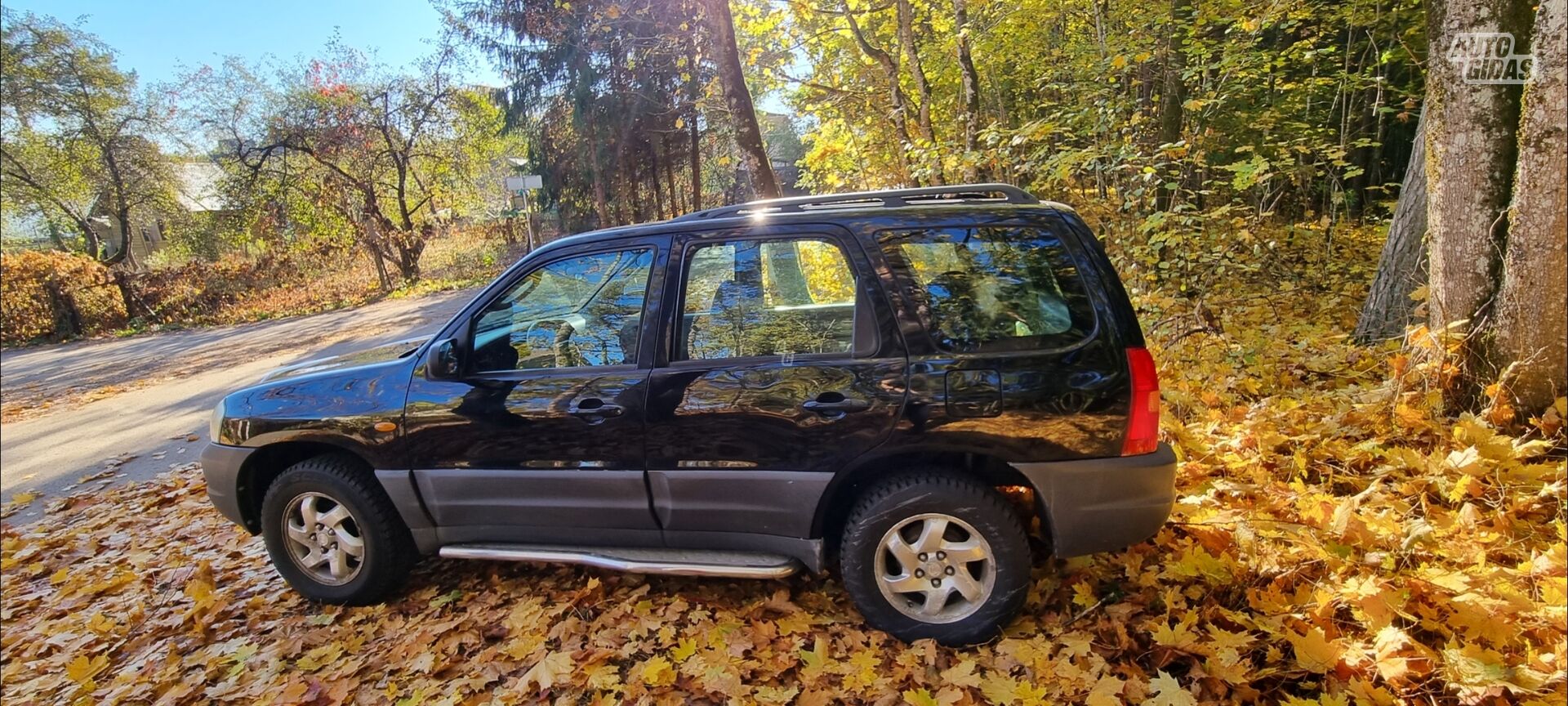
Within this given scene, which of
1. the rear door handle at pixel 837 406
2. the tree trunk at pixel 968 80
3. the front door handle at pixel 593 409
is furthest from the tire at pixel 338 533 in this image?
the tree trunk at pixel 968 80

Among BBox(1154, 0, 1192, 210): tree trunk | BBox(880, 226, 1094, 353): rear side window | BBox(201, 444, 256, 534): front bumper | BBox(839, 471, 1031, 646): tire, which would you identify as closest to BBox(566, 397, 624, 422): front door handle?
BBox(839, 471, 1031, 646): tire

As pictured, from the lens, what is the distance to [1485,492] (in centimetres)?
287

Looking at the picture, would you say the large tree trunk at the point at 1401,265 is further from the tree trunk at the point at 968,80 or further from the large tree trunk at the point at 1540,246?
the tree trunk at the point at 968,80

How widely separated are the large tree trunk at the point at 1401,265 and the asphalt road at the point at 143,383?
6443 millimetres

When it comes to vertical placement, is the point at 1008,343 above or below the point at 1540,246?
below

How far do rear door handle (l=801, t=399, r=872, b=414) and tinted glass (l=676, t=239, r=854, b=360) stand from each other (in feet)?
0.90

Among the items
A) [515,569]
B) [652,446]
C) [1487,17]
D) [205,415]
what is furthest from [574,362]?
[205,415]

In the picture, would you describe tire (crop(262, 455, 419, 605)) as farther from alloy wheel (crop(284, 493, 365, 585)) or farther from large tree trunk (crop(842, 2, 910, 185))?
large tree trunk (crop(842, 2, 910, 185))

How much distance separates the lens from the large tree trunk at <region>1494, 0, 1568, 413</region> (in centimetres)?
296

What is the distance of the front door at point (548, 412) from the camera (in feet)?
9.63

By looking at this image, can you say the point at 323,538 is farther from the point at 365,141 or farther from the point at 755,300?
the point at 365,141

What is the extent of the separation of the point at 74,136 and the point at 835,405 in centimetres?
2567

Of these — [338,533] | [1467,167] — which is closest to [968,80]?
[1467,167]

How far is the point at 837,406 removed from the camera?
2.65 meters
